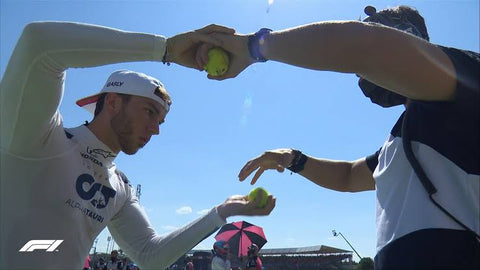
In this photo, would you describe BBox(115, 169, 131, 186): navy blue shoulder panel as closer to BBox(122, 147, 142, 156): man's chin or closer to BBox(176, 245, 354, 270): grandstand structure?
BBox(122, 147, 142, 156): man's chin

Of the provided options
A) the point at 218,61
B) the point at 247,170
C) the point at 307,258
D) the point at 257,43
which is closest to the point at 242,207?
the point at 247,170

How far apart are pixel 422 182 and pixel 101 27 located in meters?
1.90

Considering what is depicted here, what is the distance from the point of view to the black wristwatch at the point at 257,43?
1.86m

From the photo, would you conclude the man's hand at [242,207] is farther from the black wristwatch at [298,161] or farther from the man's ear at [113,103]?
the man's ear at [113,103]

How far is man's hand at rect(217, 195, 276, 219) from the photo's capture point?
7.73 ft

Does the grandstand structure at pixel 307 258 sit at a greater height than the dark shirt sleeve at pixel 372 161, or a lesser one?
lesser

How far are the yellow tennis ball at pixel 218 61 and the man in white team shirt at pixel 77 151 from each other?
120 mm

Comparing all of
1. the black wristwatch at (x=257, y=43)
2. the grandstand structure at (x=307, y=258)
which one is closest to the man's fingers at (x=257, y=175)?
the black wristwatch at (x=257, y=43)

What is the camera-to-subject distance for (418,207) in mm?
1681

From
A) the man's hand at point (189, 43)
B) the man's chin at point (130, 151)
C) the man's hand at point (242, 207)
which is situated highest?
the man's hand at point (189, 43)

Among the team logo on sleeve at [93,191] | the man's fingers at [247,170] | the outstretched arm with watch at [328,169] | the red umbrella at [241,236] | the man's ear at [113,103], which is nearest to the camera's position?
the team logo on sleeve at [93,191]

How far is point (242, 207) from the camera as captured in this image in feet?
8.00

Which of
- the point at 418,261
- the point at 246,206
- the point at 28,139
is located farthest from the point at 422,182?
the point at 28,139

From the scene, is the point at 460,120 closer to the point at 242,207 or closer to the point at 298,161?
the point at 242,207
